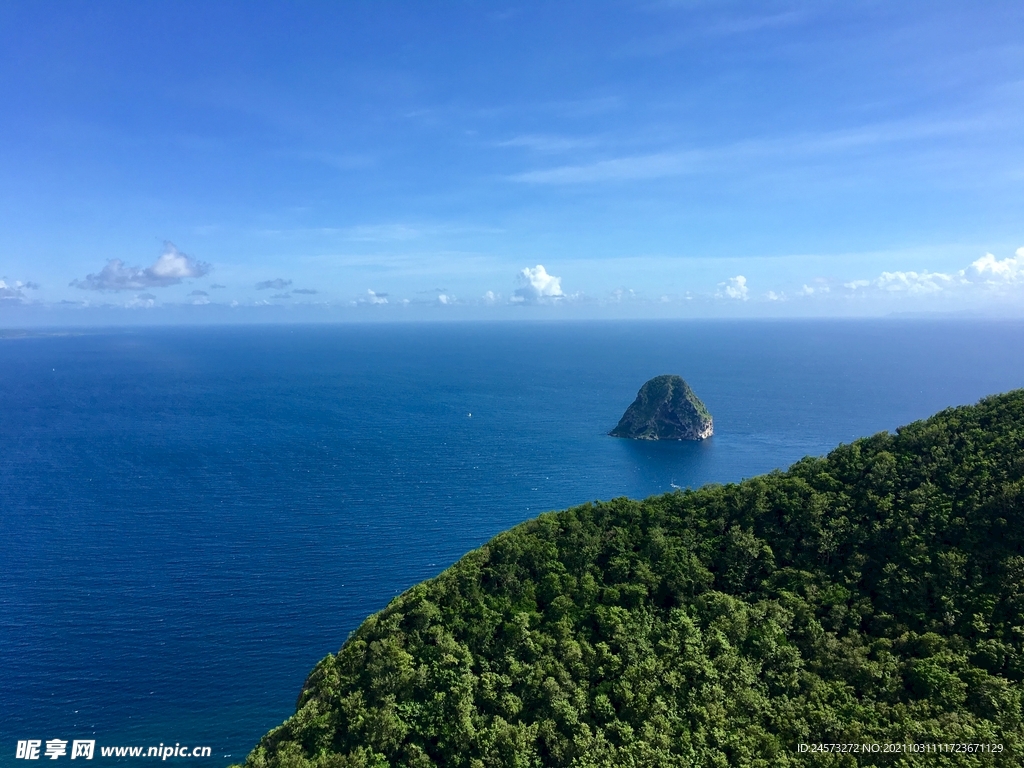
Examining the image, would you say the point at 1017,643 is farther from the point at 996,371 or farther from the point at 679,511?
the point at 996,371

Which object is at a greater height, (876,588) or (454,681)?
(876,588)

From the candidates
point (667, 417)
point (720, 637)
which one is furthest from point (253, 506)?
point (667, 417)

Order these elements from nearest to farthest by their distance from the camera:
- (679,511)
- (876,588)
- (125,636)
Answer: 1. (876,588)
2. (679,511)
3. (125,636)

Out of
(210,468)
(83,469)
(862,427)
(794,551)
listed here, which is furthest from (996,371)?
(83,469)

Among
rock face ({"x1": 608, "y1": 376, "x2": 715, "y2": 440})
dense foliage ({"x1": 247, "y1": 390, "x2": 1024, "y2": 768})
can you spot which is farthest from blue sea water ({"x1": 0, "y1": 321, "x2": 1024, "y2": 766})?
dense foliage ({"x1": 247, "y1": 390, "x2": 1024, "y2": 768})

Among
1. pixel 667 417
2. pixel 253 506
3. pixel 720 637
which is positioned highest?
pixel 720 637

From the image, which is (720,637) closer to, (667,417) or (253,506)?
(253,506)
